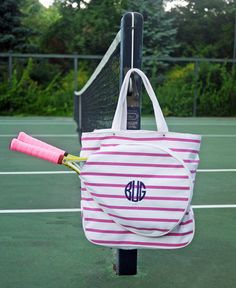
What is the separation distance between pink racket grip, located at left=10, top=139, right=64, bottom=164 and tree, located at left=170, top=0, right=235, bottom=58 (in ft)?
64.6

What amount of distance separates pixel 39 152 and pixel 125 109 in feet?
1.20

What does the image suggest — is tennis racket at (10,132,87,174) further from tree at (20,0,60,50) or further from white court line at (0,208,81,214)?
tree at (20,0,60,50)

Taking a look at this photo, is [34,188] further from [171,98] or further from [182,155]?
[171,98]

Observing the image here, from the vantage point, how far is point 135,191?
5.98ft

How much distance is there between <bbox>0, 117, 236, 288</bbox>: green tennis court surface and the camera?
2.37 m

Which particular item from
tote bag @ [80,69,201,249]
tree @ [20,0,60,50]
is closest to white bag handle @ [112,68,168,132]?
tote bag @ [80,69,201,249]

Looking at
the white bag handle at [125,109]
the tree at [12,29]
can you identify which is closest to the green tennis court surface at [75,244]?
the white bag handle at [125,109]

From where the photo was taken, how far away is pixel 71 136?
9234mm

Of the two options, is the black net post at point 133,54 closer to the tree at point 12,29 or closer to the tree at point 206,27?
the tree at point 12,29

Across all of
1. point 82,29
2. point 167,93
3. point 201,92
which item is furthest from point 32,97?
point 201,92

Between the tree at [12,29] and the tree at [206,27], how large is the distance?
20.5 feet

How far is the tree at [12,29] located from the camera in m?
19.2

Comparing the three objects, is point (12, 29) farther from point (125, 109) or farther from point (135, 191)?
point (135, 191)

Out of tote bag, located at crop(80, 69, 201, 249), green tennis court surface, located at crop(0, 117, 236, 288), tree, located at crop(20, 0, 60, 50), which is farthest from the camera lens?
tree, located at crop(20, 0, 60, 50)
